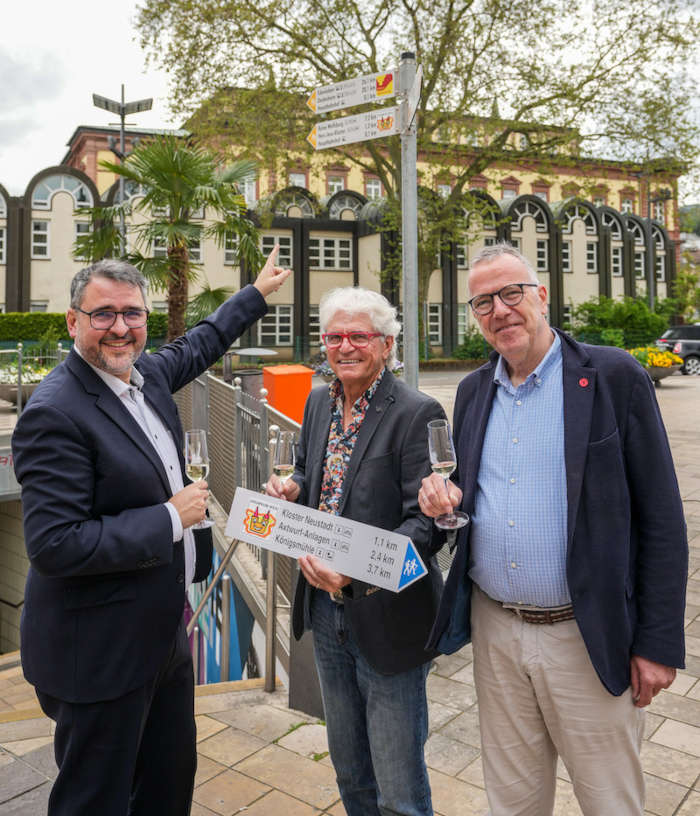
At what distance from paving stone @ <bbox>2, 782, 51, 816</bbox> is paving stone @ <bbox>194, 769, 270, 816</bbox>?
645 mm

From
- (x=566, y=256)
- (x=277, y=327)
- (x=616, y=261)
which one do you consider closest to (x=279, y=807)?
(x=277, y=327)

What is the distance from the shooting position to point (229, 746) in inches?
134

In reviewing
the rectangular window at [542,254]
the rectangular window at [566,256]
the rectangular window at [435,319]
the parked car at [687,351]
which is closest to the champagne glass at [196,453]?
the parked car at [687,351]

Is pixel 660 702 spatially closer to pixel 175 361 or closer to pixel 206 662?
pixel 175 361

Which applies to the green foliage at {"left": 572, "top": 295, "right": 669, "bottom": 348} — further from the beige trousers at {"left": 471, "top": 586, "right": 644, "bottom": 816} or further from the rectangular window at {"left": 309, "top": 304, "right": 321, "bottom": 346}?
the beige trousers at {"left": 471, "top": 586, "right": 644, "bottom": 816}

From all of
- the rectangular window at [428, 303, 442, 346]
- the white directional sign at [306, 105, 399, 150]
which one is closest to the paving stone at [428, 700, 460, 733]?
the white directional sign at [306, 105, 399, 150]

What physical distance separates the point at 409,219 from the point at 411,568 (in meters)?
2.53

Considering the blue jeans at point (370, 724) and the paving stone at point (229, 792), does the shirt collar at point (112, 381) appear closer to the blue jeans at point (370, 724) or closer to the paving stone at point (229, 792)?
the blue jeans at point (370, 724)

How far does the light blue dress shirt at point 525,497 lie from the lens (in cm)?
210

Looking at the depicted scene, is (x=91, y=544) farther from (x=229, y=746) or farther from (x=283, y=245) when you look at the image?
(x=283, y=245)

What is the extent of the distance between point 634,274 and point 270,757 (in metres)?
44.6

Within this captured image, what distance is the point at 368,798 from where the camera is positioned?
2479 mm

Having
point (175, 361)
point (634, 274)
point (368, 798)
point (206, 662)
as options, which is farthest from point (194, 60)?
point (634, 274)

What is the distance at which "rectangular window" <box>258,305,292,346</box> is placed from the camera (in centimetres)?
3581
